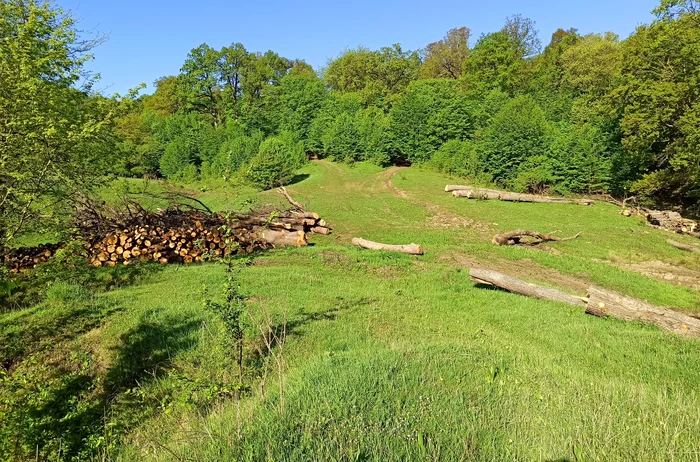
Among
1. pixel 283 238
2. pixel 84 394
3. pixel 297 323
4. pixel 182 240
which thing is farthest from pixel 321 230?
pixel 84 394

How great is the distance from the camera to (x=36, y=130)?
6.29 metres

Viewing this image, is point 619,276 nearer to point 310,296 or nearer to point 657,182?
point 310,296

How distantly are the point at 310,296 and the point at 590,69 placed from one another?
45799 mm

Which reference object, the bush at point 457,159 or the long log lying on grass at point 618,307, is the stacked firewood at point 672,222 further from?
the long log lying on grass at point 618,307

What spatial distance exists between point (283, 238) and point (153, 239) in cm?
444

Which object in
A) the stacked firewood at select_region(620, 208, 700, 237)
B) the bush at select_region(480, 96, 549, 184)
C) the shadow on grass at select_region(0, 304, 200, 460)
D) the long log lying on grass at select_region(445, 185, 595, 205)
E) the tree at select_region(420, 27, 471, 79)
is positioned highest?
the tree at select_region(420, 27, 471, 79)

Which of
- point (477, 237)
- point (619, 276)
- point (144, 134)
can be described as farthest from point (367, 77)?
point (619, 276)

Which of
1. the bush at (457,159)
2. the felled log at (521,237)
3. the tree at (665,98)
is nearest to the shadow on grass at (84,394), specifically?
the felled log at (521,237)

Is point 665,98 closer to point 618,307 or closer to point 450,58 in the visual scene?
point 618,307

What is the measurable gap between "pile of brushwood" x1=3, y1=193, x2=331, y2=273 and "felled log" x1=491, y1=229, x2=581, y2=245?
789 cm

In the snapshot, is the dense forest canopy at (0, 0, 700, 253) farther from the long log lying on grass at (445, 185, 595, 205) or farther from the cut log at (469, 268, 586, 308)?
the cut log at (469, 268, 586, 308)

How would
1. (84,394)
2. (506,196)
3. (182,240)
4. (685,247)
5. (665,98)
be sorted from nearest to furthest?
(84,394) → (182,240) → (685,247) → (665,98) → (506,196)

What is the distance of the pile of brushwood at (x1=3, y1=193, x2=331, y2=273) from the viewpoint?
38.7 feet

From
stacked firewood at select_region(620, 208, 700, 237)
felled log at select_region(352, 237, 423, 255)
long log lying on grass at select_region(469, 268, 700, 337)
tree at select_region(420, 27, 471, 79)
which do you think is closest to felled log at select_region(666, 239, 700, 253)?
stacked firewood at select_region(620, 208, 700, 237)
